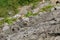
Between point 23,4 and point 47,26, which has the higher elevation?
point 47,26

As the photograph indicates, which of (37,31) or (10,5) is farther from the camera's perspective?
(10,5)

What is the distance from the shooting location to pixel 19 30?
10.1 m

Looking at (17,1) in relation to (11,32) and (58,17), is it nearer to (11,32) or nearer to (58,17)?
(11,32)

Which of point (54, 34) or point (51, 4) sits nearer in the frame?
point (54, 34)

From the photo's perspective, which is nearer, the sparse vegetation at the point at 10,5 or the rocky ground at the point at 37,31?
the rocky ground at the point at 37,31

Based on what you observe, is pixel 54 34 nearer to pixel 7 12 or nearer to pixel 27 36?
pixel 27 36

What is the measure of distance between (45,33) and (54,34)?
1.13 ft

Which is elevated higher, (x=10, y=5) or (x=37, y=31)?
(x=37, y=31)

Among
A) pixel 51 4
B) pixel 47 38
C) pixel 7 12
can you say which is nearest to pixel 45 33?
pixel 47 38

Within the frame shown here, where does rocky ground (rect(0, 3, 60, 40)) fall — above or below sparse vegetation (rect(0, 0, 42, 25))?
above

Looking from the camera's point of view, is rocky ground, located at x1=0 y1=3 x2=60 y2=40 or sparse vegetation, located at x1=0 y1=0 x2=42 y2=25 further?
sparse vegetation, located at x1=0 y1=0 x2=42 y2=25

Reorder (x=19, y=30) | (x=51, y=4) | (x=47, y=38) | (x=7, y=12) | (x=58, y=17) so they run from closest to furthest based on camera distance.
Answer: (x=47, y=38) < (x=58, y=17) < (x=19, y=30) < (x=51, y=4) < (x=7, y=12)

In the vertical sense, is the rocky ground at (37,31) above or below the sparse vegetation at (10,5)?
above

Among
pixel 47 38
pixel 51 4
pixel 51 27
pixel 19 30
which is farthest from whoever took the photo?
pixel 51 4
